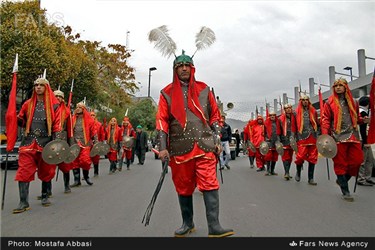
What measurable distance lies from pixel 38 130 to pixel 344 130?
535 cm

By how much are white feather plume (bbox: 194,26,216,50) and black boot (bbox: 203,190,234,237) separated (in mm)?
1947

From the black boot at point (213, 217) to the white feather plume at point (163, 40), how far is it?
1.90m

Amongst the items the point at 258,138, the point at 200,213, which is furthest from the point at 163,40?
the point at 258,138

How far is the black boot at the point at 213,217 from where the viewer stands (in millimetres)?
3373

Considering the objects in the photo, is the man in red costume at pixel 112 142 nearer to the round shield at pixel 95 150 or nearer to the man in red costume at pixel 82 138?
the round shield at pixel 95 150

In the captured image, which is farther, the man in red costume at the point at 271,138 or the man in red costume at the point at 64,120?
the man in red costume at the point at 271,138

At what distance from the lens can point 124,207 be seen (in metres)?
5.37

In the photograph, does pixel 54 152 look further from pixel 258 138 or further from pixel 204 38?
pixel 258 138

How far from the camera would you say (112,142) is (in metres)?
11.4

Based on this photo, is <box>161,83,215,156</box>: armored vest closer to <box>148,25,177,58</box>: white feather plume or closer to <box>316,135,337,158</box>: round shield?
<box>148,25,177,58</box>: white feather plume

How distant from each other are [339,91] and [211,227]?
155 inches

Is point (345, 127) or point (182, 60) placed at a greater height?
point (182, 60)

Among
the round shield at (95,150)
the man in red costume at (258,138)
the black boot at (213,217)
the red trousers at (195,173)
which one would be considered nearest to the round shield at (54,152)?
the red trousers at (195,173)

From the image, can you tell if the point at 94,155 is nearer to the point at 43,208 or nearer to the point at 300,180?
the point at 43,208
